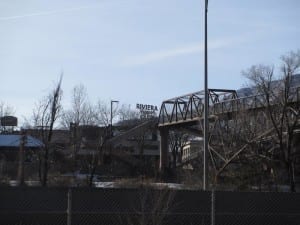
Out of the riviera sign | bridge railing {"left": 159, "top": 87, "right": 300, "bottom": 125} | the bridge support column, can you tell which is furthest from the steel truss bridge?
the riviera sign

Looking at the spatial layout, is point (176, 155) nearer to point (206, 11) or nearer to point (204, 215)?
point (206, 11)

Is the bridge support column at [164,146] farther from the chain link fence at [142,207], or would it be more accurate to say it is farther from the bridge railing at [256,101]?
the chain link fence at [142,207]

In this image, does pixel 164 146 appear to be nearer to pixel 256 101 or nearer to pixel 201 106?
pixel 201 106

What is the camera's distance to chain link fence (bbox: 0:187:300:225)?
10438 mm

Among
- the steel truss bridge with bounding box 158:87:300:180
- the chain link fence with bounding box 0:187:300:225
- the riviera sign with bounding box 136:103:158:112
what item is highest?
the riviera sign with bounding box 136:103:158:112

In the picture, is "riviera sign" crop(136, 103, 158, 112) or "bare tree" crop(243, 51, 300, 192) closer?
"bare tree" crop(243, 51, 300, 192)

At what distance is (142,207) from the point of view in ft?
33.8

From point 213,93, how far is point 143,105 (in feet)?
240

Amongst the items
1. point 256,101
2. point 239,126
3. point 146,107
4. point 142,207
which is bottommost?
point 142,207

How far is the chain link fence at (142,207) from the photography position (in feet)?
34.2

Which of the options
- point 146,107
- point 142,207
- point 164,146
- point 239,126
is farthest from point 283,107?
point 146,107

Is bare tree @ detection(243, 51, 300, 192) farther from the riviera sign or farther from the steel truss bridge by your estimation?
the riviera sign

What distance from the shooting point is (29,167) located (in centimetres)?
4925

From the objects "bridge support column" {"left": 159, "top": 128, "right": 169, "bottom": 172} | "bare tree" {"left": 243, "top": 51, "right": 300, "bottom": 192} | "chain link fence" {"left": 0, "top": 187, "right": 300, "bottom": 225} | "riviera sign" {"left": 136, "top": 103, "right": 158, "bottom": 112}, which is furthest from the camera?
"riviera sign" {"left": 136, "top": 103, "right": 158, "bottom": 112}
